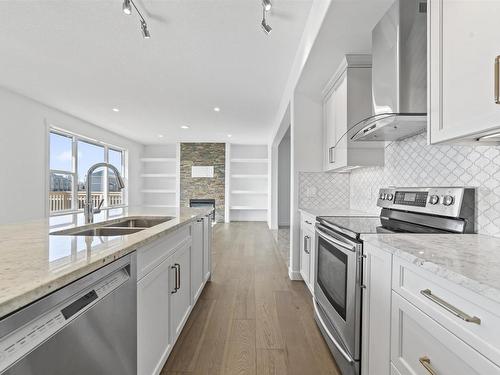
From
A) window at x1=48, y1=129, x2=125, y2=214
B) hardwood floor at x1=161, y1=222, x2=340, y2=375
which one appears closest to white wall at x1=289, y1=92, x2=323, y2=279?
hardwood floor at x1=161, y1=222, x2=340, y2=375

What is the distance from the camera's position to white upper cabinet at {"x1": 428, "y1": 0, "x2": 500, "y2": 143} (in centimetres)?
92

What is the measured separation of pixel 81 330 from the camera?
0.79 metres

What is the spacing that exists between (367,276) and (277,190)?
6.41 meters

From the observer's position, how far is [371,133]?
1.93 m

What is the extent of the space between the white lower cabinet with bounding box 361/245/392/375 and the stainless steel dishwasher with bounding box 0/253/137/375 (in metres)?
1.08

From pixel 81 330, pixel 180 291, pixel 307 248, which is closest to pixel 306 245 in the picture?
pixel 307 248

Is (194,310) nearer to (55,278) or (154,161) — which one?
(55,278)

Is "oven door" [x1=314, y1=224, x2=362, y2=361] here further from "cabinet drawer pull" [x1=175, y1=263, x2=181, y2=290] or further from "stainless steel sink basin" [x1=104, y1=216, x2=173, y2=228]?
"stainless steel sink basin" [x1=104, y1=216, x2=173, y2=228]

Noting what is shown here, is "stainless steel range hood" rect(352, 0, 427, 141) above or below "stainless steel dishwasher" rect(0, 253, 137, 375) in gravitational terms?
above

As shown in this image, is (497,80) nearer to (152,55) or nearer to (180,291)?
(180,291)

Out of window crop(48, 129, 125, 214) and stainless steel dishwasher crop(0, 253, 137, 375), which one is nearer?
stainless steel dishwasher crop(0, 253, 137, 375)

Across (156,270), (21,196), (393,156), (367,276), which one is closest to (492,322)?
(367,276)

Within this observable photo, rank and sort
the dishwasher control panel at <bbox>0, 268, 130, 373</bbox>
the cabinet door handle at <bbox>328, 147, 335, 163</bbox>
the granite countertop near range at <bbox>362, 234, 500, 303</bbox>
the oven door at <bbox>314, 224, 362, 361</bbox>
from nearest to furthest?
1. the dishwasher control panel at <bbox>0, 268, 130, 373</bbox>
2. the granite countertop near range at <bbox>362, 234, 500, 303</bbox>
3. the oven door at <bbox>314, 224, 362, 361</bbox>
4. the cabinet door handle at <bbox>328, 147, 335, 163</bbox>

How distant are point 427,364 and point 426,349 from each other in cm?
5
